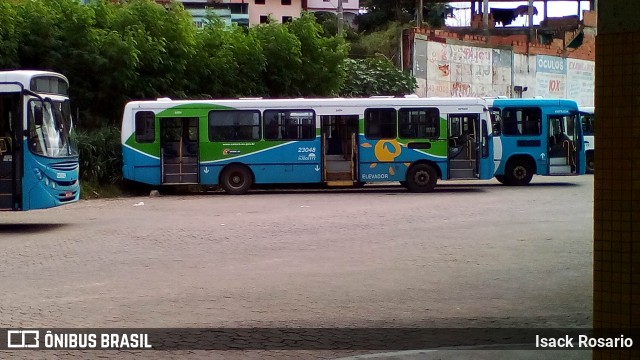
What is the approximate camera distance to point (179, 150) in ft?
87.5

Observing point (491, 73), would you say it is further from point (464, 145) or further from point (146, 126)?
point (146, 126)

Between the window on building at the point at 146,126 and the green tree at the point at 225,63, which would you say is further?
the green tree at the point at 225,63

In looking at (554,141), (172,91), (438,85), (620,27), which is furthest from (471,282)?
(438,85)

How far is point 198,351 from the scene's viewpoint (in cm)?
763

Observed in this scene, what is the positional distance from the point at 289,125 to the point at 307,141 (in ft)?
2.46

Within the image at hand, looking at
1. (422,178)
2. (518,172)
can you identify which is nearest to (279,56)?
(422,178)

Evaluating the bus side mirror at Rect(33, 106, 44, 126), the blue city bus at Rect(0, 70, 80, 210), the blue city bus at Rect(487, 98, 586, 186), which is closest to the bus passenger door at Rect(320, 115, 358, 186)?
the blue city bus at Rect(487, 98, 586, 186)

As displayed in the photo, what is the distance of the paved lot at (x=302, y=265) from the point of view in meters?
9.23

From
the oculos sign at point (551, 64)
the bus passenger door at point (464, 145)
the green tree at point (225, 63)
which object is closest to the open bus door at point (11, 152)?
the bus passenger door at point (464, 145)

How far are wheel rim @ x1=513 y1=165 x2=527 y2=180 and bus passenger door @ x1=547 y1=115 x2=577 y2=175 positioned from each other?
32.5 inches

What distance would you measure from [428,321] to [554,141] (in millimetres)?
20420

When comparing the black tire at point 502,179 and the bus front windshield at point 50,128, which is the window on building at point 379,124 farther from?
the bus front windshield at point 50,128

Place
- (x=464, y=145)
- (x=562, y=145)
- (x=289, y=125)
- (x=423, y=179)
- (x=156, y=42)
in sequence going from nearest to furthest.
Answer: (x=423, y=179), (x=464, y=145), (x=289, y=125), (x=562, y=145), (x=156, y=42)

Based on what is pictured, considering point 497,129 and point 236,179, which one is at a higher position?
point 497,129
